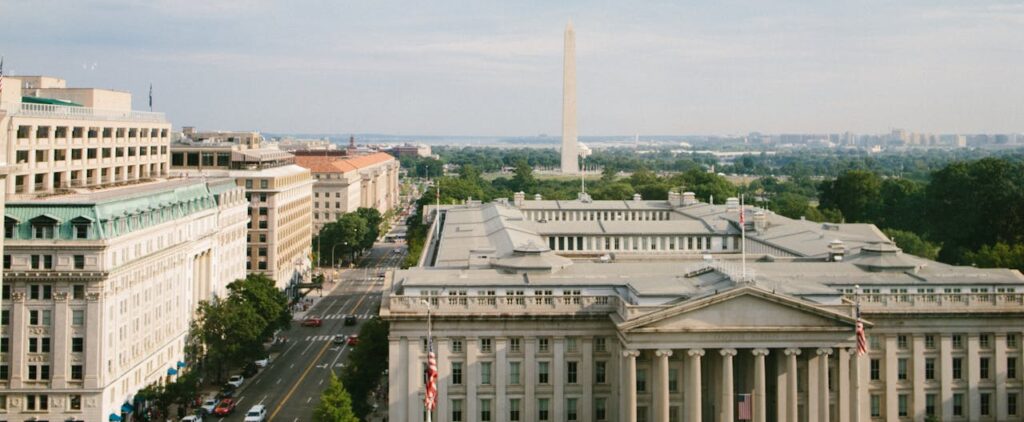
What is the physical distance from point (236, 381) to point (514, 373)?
40225 mm

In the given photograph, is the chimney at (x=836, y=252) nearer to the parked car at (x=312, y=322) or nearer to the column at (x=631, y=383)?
the column at (x=631, y=383)

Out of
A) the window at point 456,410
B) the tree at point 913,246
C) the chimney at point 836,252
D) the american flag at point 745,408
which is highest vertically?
the chimney at point 836,252

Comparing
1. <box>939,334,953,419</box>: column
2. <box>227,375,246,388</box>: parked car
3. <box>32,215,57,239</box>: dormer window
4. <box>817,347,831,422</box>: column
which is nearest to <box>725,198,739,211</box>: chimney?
<box>939,334,953,419</box>: column

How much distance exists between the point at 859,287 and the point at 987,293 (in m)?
8.85

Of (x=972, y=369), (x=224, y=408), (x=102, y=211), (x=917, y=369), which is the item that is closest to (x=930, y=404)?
(x=917, y=369)

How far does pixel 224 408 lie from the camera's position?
3784 inches

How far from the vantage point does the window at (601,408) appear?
78.7 m

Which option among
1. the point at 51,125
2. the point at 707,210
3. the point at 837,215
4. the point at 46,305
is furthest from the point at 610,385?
the point at 837,215

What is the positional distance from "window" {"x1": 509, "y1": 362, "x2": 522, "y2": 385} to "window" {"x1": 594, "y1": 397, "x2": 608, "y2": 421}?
5.78 meters

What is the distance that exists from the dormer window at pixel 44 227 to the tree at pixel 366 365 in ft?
83.6

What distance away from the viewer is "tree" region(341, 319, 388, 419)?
290ft

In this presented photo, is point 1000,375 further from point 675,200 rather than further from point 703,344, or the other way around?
point 675,200

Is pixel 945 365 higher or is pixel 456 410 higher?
pixel 945 365

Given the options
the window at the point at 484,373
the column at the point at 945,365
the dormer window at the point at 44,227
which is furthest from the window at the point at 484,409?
the dormer window at the point at 44,227
